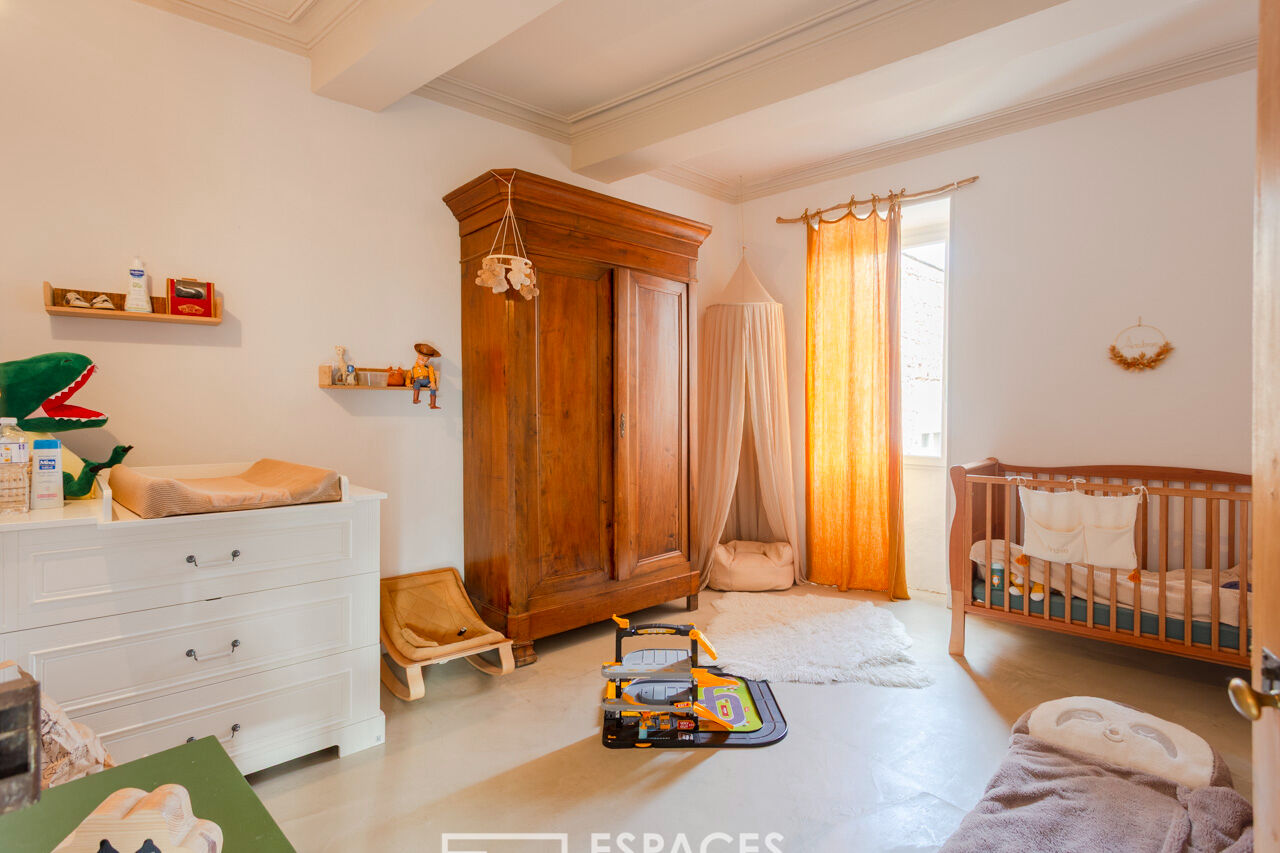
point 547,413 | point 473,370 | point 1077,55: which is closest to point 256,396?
point 473,370

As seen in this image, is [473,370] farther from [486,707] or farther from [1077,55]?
[1077,55]

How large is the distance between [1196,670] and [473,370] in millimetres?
3511

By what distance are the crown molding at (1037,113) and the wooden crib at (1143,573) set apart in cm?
177

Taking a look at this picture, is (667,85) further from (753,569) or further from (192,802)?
(192,802)

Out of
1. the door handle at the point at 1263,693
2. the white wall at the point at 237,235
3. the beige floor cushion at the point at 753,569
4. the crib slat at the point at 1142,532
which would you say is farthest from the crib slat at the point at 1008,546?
the white wall at the point at 237,235

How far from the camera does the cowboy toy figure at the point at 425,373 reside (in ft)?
9.26

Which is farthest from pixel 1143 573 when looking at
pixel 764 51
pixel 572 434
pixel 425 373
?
pixel 425 373

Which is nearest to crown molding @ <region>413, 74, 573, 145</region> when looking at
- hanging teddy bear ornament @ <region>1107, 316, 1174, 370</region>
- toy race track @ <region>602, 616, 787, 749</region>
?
toy race track @ <region>602, 616, 787, 749</region>

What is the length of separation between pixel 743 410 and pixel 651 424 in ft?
3.28

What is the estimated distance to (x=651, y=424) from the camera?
3332 mm

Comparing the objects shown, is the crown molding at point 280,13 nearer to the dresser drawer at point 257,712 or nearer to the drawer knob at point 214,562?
the drawer knob at point 214,562

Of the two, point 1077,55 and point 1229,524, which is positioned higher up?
point 1077,55

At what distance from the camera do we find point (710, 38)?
2.63 meters

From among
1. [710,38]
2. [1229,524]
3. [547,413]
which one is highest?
[710,38]
